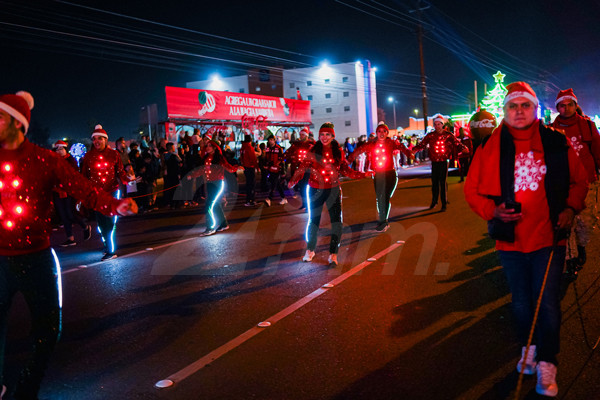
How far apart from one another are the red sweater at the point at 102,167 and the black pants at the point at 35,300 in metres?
4.56

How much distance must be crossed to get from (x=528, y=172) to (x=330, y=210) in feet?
12.9

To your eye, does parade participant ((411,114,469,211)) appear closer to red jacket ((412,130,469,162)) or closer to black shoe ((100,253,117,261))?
red jacket ((412,130,469,162))

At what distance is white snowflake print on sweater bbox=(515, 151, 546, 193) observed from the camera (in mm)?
3256

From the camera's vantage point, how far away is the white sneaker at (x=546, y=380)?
320 centimetres

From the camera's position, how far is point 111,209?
135 inches

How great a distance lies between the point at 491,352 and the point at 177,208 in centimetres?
1233

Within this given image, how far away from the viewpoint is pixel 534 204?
329cm

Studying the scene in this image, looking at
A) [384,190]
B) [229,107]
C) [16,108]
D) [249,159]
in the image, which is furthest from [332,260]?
[229,107]

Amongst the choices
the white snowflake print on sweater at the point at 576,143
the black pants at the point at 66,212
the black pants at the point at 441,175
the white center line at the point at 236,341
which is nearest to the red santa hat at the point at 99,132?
the black pants at the point at 66,212

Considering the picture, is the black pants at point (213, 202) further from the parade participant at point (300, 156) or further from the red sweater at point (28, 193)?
the red sweater at point (28, 193)

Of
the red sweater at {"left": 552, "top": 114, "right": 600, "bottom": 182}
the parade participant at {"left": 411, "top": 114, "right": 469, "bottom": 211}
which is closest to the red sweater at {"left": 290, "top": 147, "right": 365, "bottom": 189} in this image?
the red sweater at {"left": 552, "top": 114, "right": 600, "bottom": 182}

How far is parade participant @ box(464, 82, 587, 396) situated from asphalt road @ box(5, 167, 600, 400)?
22.5 inches

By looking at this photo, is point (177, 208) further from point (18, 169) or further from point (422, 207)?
point (18, 169)

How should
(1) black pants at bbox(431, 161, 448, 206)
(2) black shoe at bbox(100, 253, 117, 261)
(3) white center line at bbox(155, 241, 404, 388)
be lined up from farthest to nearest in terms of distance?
1. (1) black pants at bbox(431, 161, 448, 206)
2. (2) black shoe at bbox(100, 253, 117, 261)
3. (3) white center line at bbox(155, 241, 404, 388)
